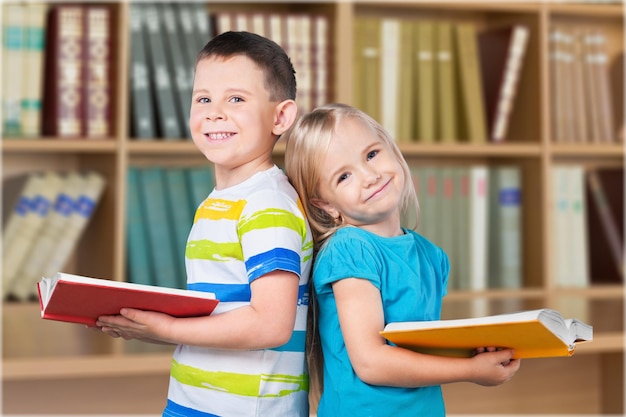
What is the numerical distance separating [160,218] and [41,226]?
0.30m

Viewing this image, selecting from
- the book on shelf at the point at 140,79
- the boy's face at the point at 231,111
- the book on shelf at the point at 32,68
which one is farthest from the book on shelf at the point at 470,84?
the boy's face at the point at 231,111

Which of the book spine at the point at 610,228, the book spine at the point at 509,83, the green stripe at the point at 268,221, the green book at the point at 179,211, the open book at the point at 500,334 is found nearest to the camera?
the open book at the point at 500,334

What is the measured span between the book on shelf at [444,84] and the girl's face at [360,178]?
4.98 feet

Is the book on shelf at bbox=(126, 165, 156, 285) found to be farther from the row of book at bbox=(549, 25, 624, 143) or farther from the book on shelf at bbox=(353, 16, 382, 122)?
the row of book at bbox=(549, 25, 624, 143)

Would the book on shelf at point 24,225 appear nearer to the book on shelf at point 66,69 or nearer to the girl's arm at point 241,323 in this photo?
the book on shelf at point 66,69

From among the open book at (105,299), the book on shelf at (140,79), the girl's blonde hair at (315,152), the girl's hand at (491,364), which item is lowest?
the girl's hand at (491,364)

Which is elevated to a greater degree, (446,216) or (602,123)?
(602,123)

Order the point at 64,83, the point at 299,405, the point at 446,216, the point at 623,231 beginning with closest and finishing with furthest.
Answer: the point at 299,405
the point at 64,83
the point at 446,216
the point at 623,231

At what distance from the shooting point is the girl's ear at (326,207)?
1.01 meters

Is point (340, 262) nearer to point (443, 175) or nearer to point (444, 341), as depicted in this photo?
point (444, 341)

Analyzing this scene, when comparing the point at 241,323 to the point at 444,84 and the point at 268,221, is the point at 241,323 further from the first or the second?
the point at 444,84

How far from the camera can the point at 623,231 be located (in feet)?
8.83

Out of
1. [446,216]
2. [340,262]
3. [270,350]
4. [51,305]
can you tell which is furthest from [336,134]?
[446,216]

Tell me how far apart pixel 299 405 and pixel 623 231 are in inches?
77.8
